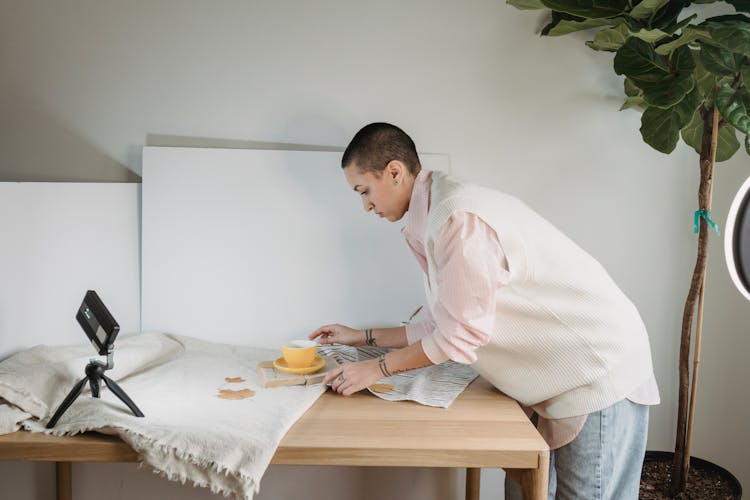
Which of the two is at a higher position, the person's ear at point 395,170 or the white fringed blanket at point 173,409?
the person's ear at point 395,170

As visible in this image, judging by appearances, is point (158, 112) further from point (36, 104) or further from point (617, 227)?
point (617, 227)

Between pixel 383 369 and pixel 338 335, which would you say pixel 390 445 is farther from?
pixel 338 335

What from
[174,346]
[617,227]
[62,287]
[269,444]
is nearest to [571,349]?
[269,444]

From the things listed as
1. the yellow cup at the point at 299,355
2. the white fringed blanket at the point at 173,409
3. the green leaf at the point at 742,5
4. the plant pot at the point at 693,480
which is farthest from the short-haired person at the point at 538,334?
the green leaf at the point at 742,5

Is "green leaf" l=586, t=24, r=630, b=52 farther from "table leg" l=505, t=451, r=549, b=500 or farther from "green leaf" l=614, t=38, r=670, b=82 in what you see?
"table leg" l=505, t=451, r=549, b=500

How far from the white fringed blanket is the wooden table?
0.09 feet

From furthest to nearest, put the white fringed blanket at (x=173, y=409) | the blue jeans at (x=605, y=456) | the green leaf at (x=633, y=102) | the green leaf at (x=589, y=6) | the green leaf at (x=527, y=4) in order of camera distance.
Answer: the green leaf at (x=633, y=102), the green leaf at (x=527, y=4), the green leaf at (x=589, y=6), the blue jeans at (x=605, y=456), the white fringed blanket at (x=173, y=409)

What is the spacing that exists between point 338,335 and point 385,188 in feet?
1.34

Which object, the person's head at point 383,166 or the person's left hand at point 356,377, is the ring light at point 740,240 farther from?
the person's left hand at point 356,377

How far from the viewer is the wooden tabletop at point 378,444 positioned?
111cm

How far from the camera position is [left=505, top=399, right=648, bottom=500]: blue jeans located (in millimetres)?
1299

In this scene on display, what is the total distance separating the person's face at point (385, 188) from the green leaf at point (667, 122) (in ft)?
1.95

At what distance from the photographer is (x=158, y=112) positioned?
6.04 feet

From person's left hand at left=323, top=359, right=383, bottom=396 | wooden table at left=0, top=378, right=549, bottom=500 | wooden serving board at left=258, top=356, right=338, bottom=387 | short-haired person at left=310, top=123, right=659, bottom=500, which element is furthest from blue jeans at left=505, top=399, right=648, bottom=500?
wooden serving board at left=258, top=356, right=338, bottom=387
